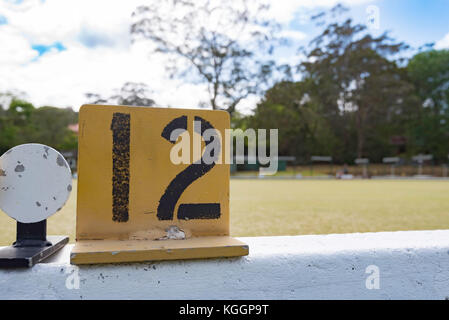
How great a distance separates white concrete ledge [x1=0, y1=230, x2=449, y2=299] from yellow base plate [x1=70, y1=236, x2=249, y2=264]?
0.06ft

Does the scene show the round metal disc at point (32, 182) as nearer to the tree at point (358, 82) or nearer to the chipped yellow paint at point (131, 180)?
the chipped yellow paint at point (131, 180)

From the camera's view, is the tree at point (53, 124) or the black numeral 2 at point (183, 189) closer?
the black numeral 2 at point (183, 189)

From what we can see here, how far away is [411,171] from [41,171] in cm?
2739

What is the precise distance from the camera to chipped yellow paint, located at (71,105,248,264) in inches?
36.9

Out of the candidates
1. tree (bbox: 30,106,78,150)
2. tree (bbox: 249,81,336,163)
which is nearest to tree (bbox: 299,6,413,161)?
tree (bbox: 249,81,336,163)

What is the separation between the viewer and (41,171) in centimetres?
86

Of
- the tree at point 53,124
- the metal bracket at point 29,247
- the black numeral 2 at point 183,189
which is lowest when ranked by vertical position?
the metal bracket at point 29,247

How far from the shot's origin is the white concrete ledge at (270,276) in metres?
0.76

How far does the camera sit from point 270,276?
83 cm

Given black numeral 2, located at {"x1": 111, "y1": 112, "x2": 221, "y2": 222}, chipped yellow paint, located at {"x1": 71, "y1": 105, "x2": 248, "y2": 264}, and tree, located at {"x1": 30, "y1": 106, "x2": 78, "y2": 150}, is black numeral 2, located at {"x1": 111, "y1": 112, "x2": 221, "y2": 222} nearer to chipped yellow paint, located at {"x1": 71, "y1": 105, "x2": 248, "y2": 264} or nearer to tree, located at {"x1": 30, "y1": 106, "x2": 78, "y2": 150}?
chipped yellow paint, located at {"x1": 71, "y1": 105, "x2": 248, "y2": 264}

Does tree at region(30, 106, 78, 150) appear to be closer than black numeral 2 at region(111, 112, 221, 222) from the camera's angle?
No

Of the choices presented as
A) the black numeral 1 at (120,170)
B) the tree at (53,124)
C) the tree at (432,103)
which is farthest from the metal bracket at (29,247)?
the tree at (432,103)

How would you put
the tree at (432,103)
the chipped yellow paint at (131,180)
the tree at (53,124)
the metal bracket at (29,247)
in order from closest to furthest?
1. the metal bracket at (29,247)
2. the chipped yellow paint at (131,180)
3. the tree at (53,124)
4. the tree at (432,103)
